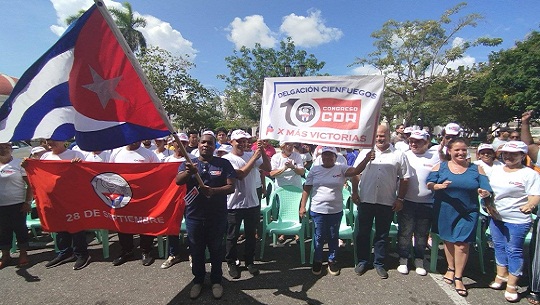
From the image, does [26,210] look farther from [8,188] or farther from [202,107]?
[202,107]

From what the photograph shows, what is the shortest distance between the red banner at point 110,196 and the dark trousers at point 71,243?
18cm

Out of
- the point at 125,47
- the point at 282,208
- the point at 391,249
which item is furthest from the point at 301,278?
the point at 125,47

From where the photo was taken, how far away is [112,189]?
13.8 ft

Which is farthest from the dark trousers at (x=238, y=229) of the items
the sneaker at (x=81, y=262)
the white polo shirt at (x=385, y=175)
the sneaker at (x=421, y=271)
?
the sneaker at (x=421, y=271)

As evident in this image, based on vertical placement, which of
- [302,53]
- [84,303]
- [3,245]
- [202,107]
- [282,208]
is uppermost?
[302,53]

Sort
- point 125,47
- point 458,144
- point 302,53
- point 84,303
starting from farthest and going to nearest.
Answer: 1. point 302,53
2. point 458,144
3. point 84,303
4. point 125,47

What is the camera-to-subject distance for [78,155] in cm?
464

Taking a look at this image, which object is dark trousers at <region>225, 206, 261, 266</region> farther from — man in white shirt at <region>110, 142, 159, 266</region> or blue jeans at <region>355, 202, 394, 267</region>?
blue jeans at <region>355, 202, 394, 267</region>

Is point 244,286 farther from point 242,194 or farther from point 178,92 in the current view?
point 178,92

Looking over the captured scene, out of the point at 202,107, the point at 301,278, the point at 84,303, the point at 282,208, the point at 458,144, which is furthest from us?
the point at 202,107

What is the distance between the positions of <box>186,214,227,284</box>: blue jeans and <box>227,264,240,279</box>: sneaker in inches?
14.9

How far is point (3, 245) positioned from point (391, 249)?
20.1 feet

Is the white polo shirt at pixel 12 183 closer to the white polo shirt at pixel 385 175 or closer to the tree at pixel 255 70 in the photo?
the white polo shirt at pixel 385 175

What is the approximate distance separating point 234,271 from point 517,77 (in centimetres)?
3267
